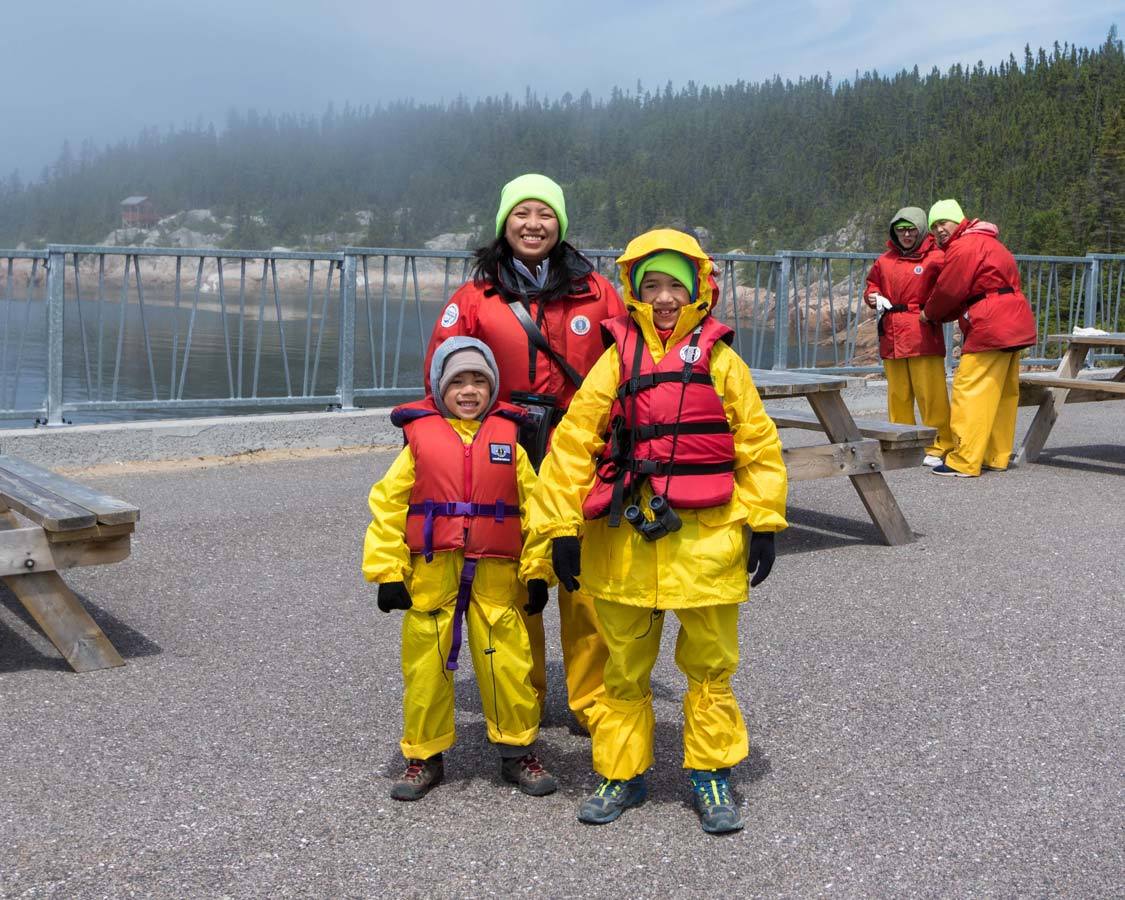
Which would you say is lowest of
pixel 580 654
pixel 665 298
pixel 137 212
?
pixel 580 654

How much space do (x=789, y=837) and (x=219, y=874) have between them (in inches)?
57.5

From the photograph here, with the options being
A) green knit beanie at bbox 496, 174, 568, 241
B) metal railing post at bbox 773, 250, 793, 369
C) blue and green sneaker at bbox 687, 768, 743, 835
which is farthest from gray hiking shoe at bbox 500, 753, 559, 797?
metal railing post at bbox 773, 250, 793, 369

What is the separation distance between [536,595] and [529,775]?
1.73ft

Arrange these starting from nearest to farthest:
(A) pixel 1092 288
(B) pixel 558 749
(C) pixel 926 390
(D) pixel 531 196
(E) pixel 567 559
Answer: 1. (E) pixel 567 559
2. (D) pixel 531 196
3. (B) pixel 558 749
4. (C) pixel 926 390
5. (A) pixel 1092 288

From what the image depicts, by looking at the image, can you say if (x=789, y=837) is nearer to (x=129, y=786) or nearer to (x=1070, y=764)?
(x=1070, y=764)

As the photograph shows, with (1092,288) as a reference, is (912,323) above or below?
below

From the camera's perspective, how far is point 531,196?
4.04 meters

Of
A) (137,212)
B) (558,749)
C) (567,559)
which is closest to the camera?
(567,559)

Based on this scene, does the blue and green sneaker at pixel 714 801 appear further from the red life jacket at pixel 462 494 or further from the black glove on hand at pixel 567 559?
the red life jacket at pixel 462 494

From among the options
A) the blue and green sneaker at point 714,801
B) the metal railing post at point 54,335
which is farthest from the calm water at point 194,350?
the blue and green sneaker at point 714,801

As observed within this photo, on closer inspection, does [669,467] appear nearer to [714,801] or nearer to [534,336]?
[534,336]

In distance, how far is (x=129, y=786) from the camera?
3740 millimetres

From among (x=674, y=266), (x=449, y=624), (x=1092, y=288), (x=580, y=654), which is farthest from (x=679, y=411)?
(x=1092, y=288)

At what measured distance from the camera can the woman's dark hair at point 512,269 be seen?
408 cm
